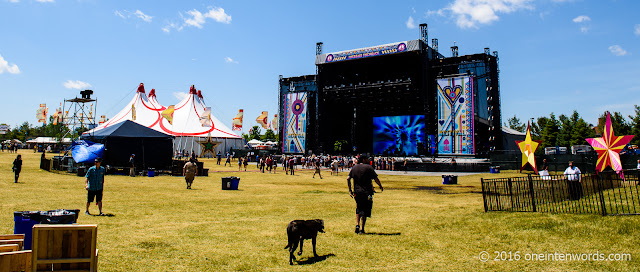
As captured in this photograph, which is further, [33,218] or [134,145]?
[134,145]

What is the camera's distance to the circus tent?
5672 centimetres

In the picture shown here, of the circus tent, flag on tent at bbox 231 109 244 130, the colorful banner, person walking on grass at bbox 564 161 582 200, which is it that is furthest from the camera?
the circus tent

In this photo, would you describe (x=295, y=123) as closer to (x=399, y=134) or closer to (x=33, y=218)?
(x=399, y=134)

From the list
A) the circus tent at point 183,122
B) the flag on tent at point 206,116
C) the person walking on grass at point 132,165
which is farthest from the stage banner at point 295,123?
the person walking on grass at point 132,165

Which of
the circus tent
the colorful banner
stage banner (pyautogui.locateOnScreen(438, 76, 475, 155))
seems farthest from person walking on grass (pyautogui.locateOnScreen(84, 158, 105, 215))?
the circus tent

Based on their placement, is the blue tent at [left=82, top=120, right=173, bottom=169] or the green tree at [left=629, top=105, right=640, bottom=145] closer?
the blue tent at [left=82, top=120, right=173, bottom=169]

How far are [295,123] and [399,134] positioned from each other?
44.7 ft

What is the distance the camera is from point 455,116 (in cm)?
3825

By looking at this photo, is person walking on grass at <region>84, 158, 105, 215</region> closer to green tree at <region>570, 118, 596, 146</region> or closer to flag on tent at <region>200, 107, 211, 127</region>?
flag on tent at <region>200, 107, 211, 127</region>

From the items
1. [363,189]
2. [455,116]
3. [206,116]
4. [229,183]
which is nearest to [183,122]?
[206,116]

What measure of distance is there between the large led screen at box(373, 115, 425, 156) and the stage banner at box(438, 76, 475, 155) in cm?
471

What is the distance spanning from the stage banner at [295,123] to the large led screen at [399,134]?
9313mm

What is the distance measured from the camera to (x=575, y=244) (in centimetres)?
678

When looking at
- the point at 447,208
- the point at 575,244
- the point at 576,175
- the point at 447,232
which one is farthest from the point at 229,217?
the point at 576,175
